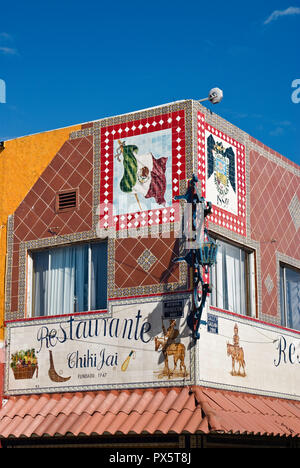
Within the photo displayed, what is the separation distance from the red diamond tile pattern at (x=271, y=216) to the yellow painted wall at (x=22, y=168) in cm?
538

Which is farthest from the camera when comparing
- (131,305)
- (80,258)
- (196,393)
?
(80,258)

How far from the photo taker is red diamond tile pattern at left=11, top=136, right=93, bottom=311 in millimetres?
22625

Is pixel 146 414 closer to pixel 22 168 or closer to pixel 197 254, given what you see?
Result: pixel 197 254

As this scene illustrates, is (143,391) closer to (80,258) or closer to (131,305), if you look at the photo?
(131,305)

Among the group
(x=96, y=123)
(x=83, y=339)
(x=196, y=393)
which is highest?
(x=96, y=123)

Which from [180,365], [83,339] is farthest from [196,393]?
[83,339]

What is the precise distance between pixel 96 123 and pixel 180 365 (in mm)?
7222

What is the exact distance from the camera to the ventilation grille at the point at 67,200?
74.6 feet

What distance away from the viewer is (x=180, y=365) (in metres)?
19.9

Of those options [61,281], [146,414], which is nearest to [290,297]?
[61,281]

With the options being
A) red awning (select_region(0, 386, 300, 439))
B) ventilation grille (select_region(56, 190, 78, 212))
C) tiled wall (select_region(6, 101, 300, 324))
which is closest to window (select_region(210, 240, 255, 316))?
tiled wall (select_region(6, 101, 300, 324))

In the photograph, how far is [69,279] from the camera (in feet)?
74.5

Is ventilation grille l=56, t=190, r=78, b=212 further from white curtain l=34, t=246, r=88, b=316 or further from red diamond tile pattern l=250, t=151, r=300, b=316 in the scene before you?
red diamond tile pattern l=250, t=151, r=300, b=316

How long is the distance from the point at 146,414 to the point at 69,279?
4.90 m
